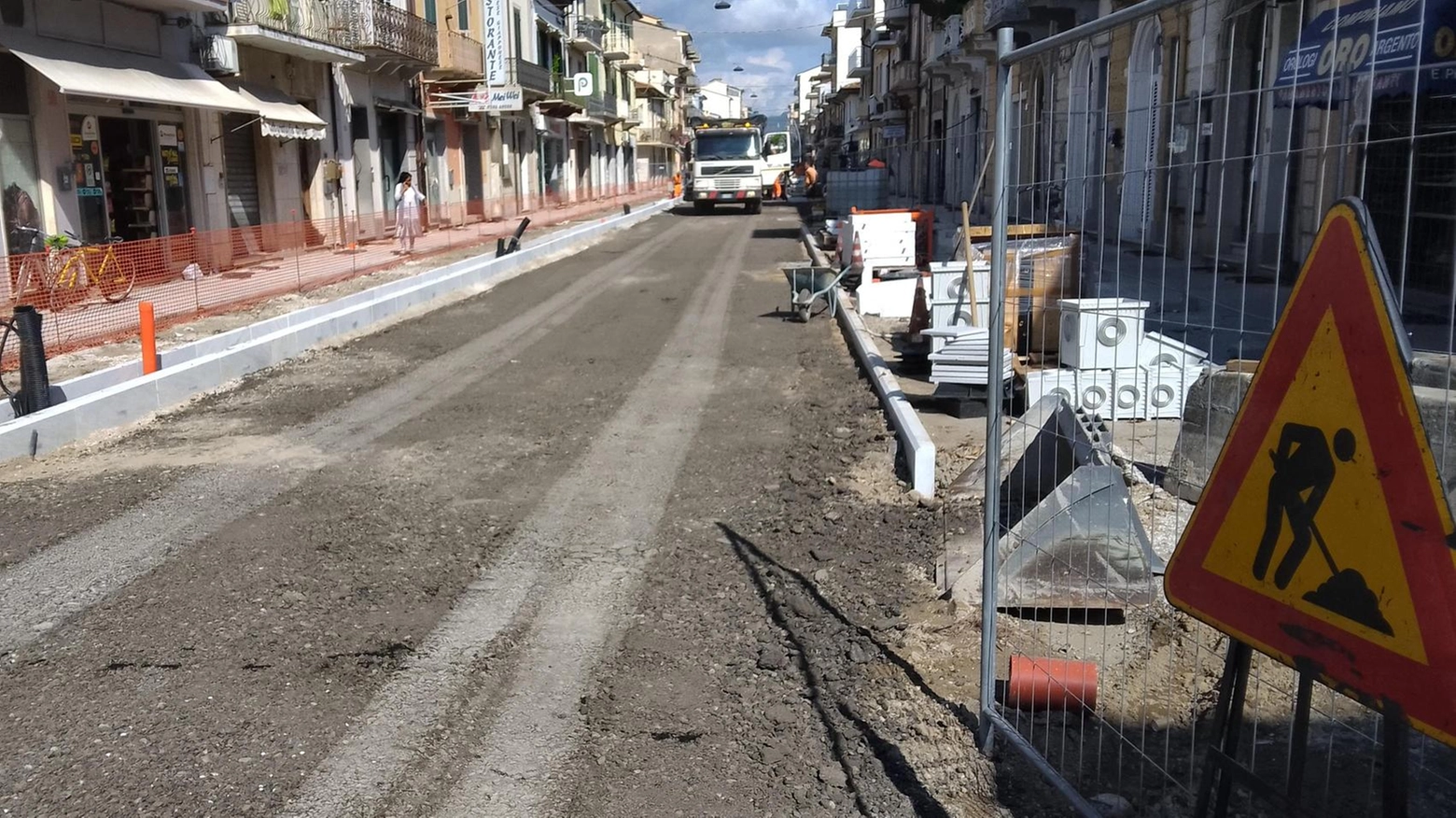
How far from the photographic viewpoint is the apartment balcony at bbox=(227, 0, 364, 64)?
20.3 m

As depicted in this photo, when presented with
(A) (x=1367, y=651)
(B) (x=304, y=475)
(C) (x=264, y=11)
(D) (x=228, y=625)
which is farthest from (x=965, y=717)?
(C) (x=264, y=11)

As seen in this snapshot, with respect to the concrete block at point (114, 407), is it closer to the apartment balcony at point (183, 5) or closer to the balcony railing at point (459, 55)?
the apartment balcony at point (183, 5)

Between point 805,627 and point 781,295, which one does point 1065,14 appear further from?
point 805,627

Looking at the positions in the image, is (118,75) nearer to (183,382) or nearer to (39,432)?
(183,382)

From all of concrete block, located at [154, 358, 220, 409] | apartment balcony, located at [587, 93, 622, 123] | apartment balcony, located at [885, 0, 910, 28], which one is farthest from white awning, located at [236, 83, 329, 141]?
apartment balcony, located at [885, 0, 910, 28]

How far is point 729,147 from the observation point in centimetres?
4147

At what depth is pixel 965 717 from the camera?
4.10 m

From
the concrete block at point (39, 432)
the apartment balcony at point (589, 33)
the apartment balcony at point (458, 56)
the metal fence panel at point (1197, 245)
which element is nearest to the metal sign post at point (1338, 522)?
the metal fence panel at point (1197, 245)

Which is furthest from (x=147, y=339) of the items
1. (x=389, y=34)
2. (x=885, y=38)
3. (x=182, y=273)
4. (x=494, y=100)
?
(x=885, y=38)

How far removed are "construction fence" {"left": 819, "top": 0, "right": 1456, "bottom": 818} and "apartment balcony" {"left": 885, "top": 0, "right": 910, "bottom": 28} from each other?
170 feet

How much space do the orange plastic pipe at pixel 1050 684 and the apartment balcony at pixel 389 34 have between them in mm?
23600

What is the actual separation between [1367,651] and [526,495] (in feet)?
17.8

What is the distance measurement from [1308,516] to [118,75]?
18.2 m

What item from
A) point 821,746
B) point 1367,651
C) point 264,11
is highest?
point 264,11
